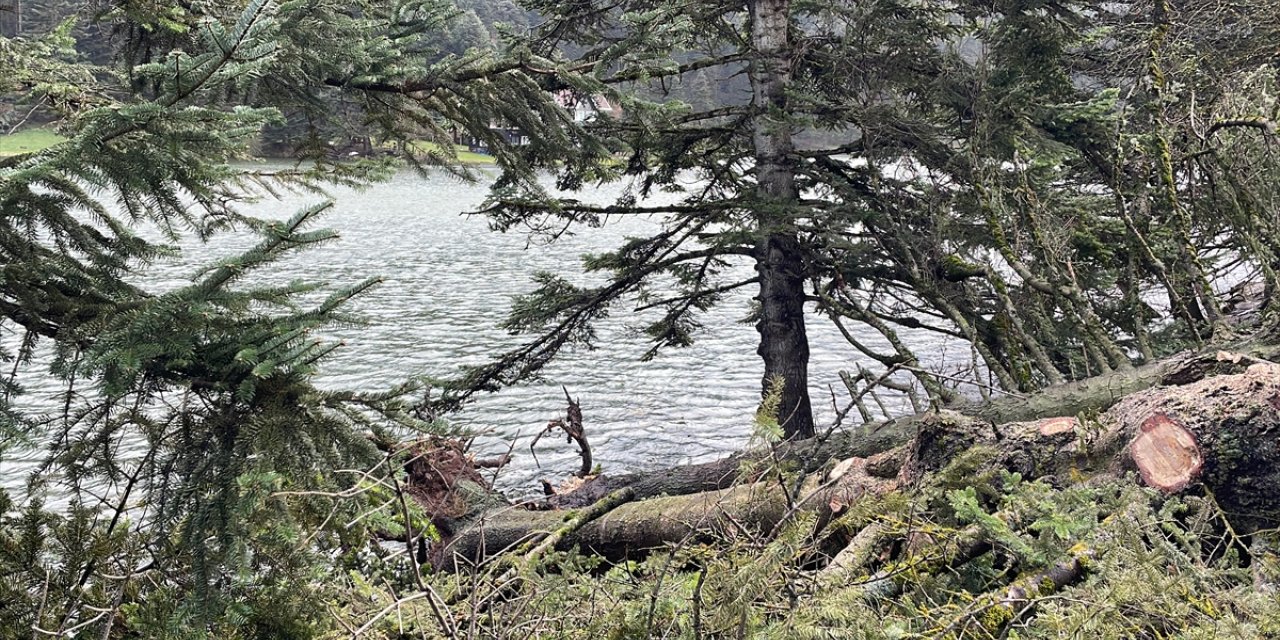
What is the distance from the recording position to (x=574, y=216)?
784 centimetres

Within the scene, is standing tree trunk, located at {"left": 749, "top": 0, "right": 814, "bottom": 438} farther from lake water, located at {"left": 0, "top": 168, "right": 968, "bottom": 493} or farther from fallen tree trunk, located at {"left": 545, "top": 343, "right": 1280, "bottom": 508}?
fallen tree trunk, located at {"left": 545, "top": 343, "right": 1280, "bottom": 508}

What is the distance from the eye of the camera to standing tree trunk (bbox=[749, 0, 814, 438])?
7.27 m

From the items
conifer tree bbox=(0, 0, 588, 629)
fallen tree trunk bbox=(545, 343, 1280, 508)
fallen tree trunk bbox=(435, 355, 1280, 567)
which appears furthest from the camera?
fallen tree trunk bbox=(545, 343, 1280, 508)

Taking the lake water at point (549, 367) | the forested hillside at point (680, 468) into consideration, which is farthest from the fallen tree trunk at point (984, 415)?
the lake water at point (549, 367)

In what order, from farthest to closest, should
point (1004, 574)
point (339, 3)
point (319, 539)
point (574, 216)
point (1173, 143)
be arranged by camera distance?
point (574, 216) < point (1173, 143) < point (339, 3) < point (319, 539) < point (1004, 574)

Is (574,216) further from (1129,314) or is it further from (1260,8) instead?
(1260,8)

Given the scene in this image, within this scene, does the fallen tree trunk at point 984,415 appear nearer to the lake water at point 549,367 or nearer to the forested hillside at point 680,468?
the forested hillside at point 680,468

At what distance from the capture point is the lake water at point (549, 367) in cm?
991

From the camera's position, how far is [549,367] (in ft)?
44.1

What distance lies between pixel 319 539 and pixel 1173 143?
5.47 metres

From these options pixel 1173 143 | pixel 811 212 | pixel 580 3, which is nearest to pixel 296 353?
pixel 811 212

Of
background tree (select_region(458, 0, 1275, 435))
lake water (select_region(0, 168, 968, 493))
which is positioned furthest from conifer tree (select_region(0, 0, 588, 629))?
background tree (select_region(458, 0, 1275, 435))

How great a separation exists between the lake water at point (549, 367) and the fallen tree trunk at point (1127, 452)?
7.50 ft

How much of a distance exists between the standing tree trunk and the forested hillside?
0.19ft
